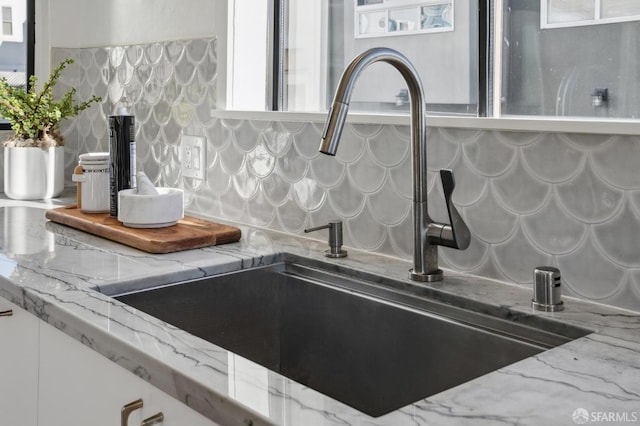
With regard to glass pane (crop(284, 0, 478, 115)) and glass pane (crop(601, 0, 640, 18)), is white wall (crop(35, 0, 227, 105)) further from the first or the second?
glass pane (crop(601, 0, 640, 18))

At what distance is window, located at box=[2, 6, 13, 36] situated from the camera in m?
2.55

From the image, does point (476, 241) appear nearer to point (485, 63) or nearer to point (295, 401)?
point (485, 63)

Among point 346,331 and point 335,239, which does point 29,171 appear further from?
point 346,331

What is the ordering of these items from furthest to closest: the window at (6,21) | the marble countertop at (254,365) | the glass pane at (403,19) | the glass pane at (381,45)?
1. the window at (6,21)
2. the glass pane at (403,19)
3. the glass pane at (381,45)
4. the marble countertop at (254,365)

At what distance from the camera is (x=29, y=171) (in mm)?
2291

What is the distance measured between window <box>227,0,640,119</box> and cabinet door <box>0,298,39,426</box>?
843 millimetres

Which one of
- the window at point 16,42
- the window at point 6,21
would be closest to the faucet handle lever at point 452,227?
the window at point 16,42

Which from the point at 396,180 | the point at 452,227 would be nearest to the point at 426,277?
the point at 452,227

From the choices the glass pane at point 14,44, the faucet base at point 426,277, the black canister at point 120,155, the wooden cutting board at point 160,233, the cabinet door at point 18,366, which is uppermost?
the glass pane at point 14,44

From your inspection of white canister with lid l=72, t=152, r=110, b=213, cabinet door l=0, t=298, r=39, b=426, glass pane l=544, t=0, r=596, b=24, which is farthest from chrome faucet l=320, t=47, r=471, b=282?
white canister with lid l=72, t=152, r=110, b=213

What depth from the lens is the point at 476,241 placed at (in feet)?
4.45

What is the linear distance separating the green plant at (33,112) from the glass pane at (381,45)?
2.76 ft

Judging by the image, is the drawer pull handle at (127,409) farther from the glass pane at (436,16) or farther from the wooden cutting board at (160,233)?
the glass pane at (436,16)

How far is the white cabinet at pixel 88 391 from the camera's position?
0.95 m
